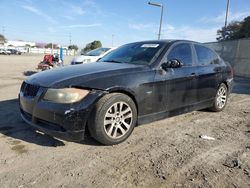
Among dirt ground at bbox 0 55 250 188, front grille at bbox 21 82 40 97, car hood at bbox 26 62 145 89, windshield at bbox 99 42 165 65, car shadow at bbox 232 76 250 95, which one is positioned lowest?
dirt ground at bbox 0 55 250 188

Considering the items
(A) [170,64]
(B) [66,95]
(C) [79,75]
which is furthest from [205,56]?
(B) [66,95]

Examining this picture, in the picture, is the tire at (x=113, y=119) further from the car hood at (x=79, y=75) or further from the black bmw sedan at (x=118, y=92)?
the car hood at (x=79, y=75)

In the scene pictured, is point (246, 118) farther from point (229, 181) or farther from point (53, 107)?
point (53, 107)

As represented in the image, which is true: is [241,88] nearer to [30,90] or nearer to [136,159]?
[136,159]

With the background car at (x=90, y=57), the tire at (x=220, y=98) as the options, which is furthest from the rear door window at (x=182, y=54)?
the background car at (x=90, y=57)

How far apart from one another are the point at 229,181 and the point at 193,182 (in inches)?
16.3

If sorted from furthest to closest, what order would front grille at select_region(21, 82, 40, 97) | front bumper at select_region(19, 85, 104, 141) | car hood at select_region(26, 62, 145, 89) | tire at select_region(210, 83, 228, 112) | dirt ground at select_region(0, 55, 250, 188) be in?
tire at select_region(210, 83, 228, 112)
front grille at select_region(21, 82, 40, 97)
car hood at select_region(26, 62, 145, 89)
front bumper at select_region(19, 85, 104, 141)
dirt ground at select_region(0, 55, 250, 188)

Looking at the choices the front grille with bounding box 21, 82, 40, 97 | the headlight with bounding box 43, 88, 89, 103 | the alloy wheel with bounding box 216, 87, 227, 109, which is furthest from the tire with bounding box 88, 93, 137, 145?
the alloy wheel with bounding box 216, 87, 227, 109

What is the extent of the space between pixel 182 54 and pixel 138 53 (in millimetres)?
866

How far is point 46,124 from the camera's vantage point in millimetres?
→ 3807

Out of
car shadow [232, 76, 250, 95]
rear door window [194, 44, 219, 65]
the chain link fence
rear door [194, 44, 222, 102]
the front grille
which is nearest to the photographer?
the front grille

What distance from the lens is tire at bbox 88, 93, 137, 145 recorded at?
149 inches

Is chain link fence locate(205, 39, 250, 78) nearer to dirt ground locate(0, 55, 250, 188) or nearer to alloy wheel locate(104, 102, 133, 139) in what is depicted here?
dirt ground locate(0, 55, 250, 188)

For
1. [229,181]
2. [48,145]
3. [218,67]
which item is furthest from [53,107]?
[218,67]
